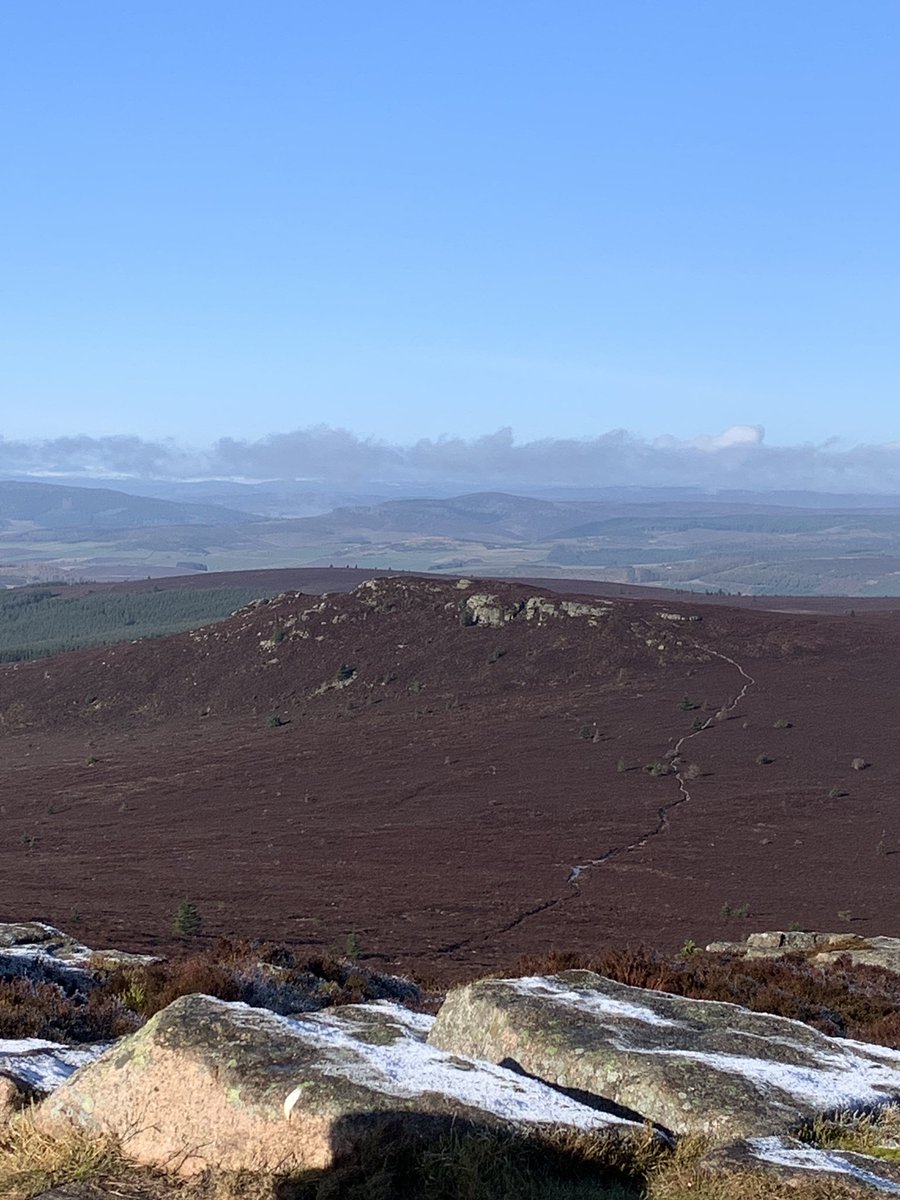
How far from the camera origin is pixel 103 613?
497ft

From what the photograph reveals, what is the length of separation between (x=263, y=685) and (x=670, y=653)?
2876 centimetres

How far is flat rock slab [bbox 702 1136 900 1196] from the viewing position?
6137 mm

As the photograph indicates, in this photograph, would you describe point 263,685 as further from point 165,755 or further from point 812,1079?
point 812,1079

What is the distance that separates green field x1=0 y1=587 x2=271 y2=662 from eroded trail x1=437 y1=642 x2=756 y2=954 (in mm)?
77720

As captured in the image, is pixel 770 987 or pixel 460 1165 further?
pixel 770 987

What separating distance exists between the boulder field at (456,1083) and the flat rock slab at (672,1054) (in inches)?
0.7

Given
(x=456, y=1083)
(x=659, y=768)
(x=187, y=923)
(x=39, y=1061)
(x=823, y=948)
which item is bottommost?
(x=659, y=768)

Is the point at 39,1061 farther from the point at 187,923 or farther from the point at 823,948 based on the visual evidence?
the point at 187,923

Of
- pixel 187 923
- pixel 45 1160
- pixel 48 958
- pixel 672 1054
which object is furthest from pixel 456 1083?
pixel 187 923

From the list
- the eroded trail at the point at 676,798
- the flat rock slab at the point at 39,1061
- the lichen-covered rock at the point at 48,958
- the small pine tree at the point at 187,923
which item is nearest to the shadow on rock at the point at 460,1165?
the flat rock slab at the point at 39,1061

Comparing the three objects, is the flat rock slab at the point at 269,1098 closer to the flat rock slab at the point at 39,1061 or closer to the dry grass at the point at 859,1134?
the flat rock slab at the point at 39,1061

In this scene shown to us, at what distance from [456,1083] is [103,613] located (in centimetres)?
15124

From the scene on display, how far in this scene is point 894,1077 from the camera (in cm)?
914

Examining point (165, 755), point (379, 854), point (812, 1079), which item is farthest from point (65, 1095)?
point (165, 755)
